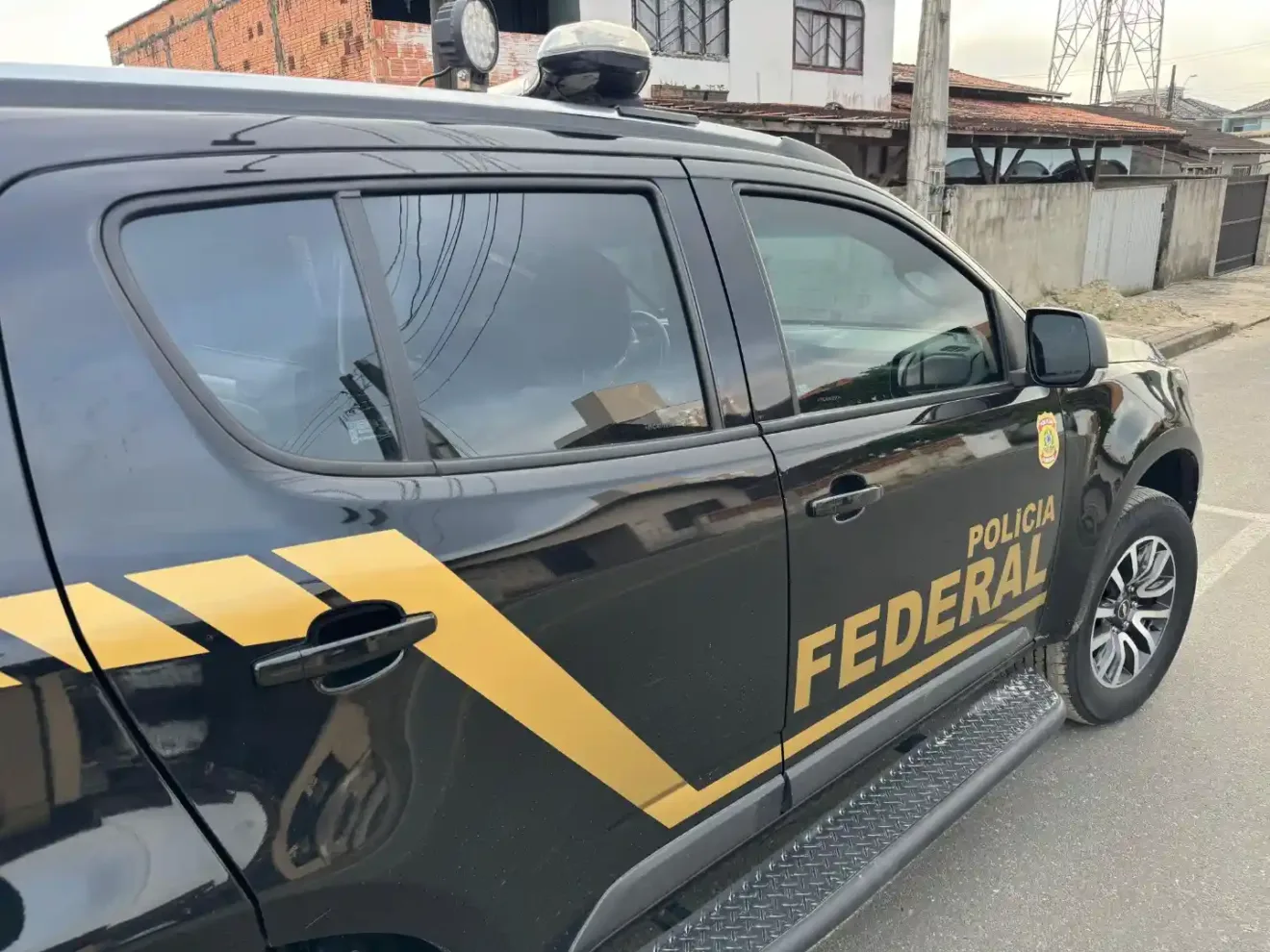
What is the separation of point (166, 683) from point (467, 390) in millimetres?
608

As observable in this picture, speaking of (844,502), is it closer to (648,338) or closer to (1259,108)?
(648,338)

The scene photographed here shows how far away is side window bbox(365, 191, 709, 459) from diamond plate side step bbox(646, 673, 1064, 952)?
0.93 meters

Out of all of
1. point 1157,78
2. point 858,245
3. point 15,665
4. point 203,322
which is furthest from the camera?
point 1157,78

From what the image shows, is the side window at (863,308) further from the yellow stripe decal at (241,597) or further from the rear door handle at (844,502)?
the yellow stripe decal at (241,597)

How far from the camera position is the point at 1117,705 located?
309 centimetres

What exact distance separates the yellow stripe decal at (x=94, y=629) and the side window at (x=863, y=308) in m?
1.29

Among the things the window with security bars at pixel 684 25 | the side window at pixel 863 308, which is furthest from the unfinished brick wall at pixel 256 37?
the side window at pixel 863 308

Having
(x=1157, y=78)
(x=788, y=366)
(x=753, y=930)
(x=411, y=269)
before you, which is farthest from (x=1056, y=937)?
(x=1157, y=78)

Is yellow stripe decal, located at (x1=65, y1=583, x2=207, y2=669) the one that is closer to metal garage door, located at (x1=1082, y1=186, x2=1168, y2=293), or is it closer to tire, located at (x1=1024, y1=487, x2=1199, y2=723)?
tire, located at (x1=1024, y1=487, x2=1199, y2=723)

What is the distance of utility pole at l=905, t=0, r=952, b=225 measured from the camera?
825 centimetres

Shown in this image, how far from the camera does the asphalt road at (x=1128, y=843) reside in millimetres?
2305

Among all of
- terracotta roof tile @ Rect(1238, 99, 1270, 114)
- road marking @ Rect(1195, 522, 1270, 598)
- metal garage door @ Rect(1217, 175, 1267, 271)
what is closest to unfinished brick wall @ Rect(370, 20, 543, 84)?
road marking @ Rect(1195, 522, 1270, 598)

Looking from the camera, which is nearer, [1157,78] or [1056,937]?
[1056,937]

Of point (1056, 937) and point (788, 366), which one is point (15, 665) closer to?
point (788, 366)
